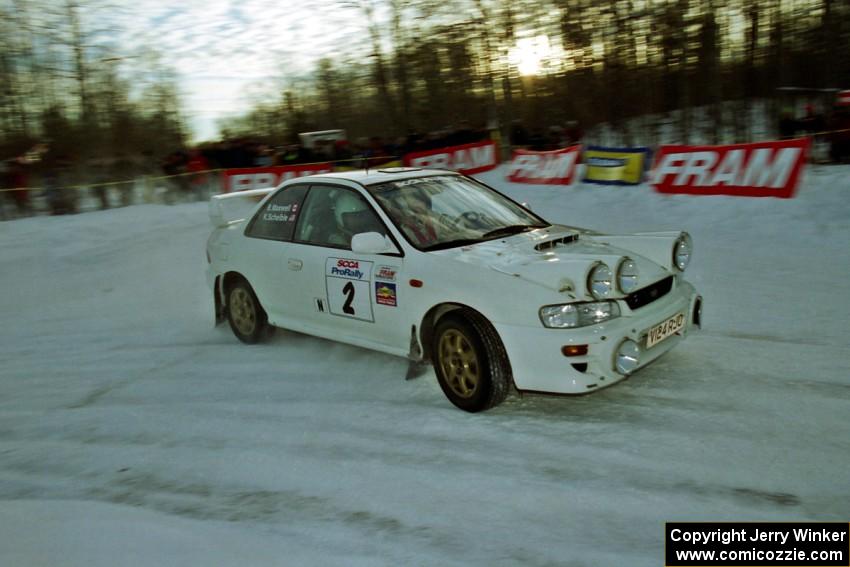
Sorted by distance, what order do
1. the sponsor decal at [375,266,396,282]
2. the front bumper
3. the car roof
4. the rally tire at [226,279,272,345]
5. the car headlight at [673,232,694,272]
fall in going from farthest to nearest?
the rally tire at [226,279,272,345] → the car roof → the car headlight at [673,232,694,272] → the sponsor decal at [375,266,396,282] → the front bumper

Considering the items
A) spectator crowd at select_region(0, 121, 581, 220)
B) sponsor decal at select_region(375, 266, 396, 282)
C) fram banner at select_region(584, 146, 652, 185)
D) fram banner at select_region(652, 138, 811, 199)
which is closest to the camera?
sponsor decal at select_region(375, 266, 396, 282)

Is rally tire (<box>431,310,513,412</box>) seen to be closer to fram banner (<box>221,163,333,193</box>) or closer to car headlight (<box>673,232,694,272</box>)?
car headlight (<box>673,232,694,272</box>)

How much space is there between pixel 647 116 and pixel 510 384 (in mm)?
16643

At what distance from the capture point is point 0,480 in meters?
4.07

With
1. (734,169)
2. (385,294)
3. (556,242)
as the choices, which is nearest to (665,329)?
(556,242)

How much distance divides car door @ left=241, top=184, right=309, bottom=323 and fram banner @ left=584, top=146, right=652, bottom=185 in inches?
381

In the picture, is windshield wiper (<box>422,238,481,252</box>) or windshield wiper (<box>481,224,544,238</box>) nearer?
windshield wiper (<box>422,238,481,252</box>)

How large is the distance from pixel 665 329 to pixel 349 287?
2.16 meters

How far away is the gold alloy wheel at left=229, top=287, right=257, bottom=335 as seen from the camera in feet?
20.5

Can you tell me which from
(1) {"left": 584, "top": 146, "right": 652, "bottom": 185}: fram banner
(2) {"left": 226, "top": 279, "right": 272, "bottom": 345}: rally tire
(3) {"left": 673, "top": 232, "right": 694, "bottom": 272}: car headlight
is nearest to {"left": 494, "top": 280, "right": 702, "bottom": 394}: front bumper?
(3) {"left": 673, "top": 232, "right": 694, "bottom": 272}: car headlight

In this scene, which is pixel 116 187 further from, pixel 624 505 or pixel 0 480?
pixel 624 505

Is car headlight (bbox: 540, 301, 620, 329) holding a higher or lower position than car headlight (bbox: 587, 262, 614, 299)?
lower

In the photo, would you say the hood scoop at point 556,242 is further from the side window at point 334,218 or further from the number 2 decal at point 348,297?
the number 2 decal at point 348,297

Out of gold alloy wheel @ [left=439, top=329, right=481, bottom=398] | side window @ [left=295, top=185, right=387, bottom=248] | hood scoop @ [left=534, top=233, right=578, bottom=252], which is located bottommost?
gold alloy wheel @ [left=439, top=329, right=481, bottom=398]
